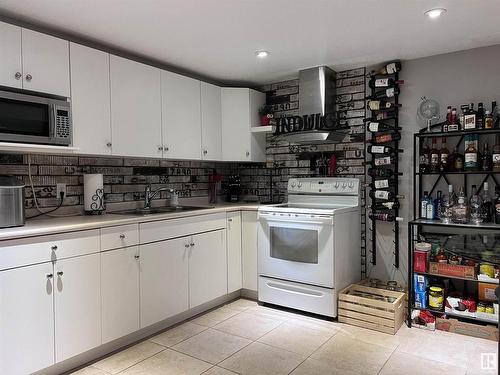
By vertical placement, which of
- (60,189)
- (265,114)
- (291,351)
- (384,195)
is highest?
(265,114)

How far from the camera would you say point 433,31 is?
2592 millimetres

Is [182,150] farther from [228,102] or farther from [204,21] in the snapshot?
[204,21]

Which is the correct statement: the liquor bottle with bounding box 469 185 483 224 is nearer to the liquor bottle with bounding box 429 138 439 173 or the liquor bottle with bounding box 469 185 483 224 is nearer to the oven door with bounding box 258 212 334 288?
the liquor bottle with bounding box 429 138 439 173

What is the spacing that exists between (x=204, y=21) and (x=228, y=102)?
1.46m

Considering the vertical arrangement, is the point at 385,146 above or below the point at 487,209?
above

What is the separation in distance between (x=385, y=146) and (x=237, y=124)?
1.50m

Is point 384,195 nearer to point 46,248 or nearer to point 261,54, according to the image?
point 261,54

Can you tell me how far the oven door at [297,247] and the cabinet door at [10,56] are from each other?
84.0 inches

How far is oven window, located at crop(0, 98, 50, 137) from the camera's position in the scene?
6.98ft

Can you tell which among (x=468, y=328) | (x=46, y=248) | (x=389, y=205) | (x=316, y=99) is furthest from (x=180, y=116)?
(x=468, y=328)

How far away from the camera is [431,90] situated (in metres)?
3.13

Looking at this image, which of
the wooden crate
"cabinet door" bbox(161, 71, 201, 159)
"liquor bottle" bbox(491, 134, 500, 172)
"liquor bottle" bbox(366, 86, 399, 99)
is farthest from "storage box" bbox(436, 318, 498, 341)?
"cabinet door" bbox(161, 71, 201, 159)

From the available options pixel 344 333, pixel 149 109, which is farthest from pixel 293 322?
pixel 149 109

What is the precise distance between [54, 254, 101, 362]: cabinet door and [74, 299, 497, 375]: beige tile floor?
0.19m
